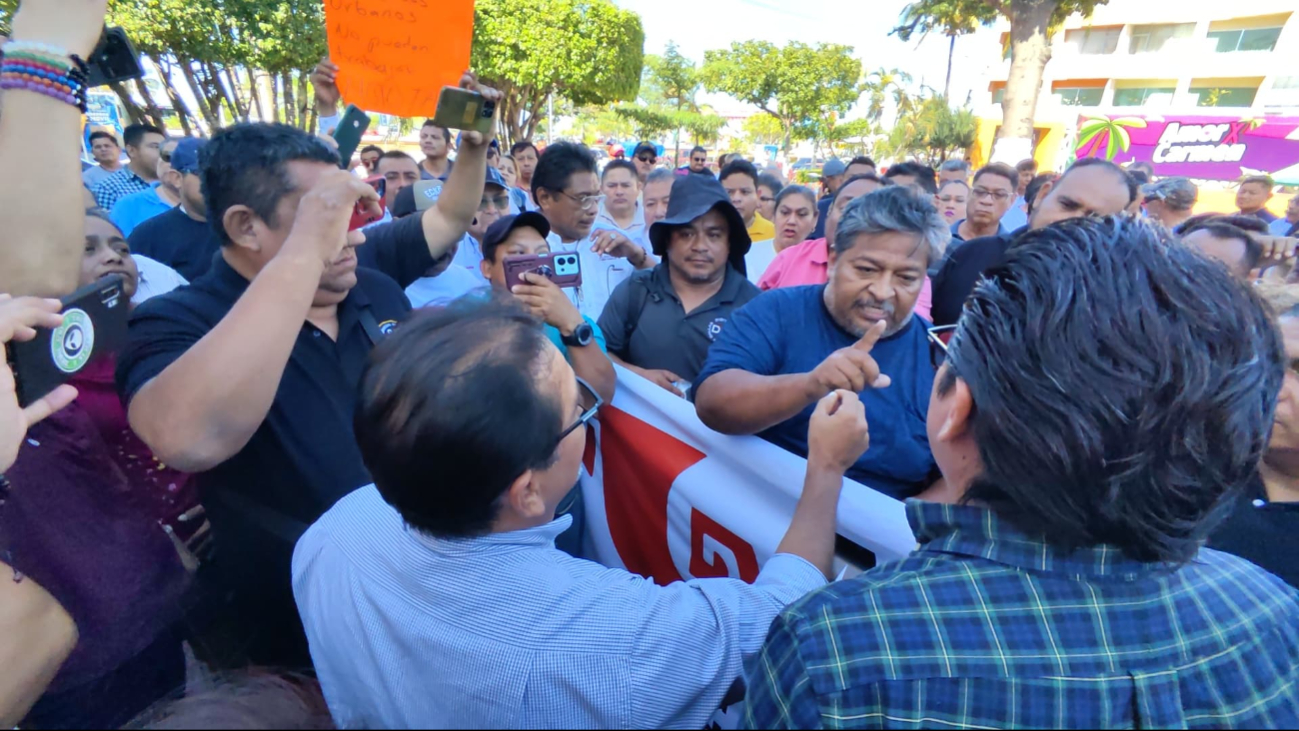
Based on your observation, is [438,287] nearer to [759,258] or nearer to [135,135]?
[759,258]

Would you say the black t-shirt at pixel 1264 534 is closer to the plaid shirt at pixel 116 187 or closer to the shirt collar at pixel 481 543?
the shirt collar at pixel 481 543

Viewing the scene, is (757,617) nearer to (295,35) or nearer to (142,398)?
(142,398)

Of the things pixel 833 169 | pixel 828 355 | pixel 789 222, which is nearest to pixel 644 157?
A: pixel 833 169

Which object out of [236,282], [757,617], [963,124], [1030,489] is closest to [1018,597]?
[1030,489]

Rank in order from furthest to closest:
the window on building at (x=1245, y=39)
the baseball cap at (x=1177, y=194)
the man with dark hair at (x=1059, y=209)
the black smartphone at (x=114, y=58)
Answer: the window on building at (x=1245, y=39) → the baseball cap at (x=1177, y=194) → the man with dark hair at (x=1059, y=209) → the black smartphone at (x=114, y=58)

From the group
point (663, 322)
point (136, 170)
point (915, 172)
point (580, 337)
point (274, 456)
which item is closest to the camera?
point (274, 456)

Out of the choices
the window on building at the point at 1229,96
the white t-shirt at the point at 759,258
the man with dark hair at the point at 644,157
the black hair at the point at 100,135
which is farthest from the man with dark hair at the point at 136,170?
the window on building at the point at 1229,96

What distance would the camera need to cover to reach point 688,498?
2.13 meters

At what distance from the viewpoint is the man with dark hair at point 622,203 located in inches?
190

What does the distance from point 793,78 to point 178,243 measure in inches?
1536

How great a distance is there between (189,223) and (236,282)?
2.38 metres

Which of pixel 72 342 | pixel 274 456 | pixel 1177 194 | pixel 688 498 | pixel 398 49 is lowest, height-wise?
pixel 688 498

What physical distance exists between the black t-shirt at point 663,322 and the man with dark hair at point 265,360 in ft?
3.89

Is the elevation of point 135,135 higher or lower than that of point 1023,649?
higher
